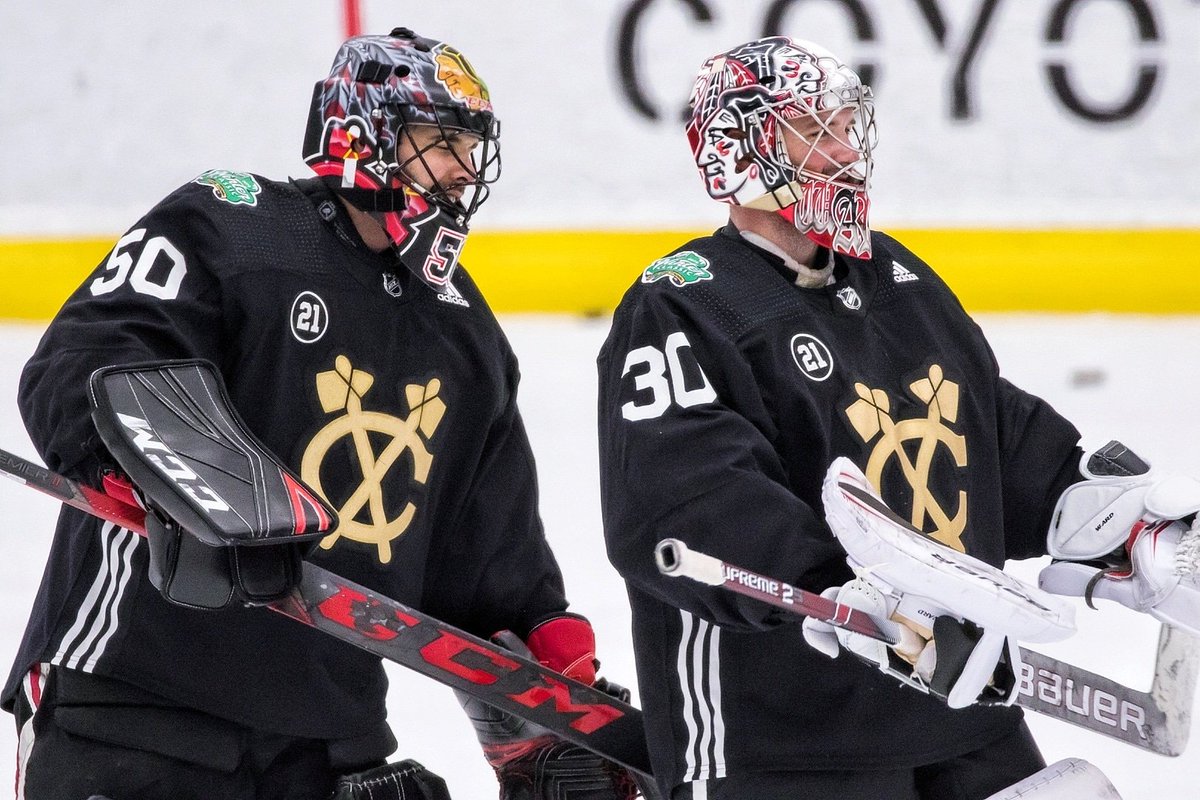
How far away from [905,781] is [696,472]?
46cm

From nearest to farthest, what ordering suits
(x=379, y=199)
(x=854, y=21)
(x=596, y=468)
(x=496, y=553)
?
(x=379, y=199) < (x=496, y=553) < (x=596, y=468) < (x=854, y=21)

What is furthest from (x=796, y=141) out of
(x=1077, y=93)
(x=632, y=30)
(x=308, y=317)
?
(x=1077, y=93)

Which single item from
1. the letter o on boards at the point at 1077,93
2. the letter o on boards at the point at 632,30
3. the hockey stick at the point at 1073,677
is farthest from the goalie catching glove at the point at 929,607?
the letter o on boards at the point at 1077,93

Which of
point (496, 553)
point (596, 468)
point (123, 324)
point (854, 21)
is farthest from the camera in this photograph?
point (854, 21)

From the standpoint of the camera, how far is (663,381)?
202cm

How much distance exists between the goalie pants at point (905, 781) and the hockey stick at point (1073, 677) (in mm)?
101

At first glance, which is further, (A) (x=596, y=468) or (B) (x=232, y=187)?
(A) (x=596, y=468)

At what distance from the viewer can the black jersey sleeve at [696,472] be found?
6.35 feet

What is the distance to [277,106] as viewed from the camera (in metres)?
5.43

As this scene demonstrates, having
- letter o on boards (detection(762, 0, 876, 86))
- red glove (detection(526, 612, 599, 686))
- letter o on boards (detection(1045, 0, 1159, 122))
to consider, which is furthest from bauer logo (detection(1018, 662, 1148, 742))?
letter o on boards (detection(1045, 0, 1159, 122))

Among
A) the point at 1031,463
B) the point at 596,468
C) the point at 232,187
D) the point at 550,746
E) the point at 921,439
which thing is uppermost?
the point at 232,187

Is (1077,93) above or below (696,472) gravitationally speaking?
below

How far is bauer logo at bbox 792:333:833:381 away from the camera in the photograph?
2078 millimetres

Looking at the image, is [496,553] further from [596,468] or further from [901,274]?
[596,468]
